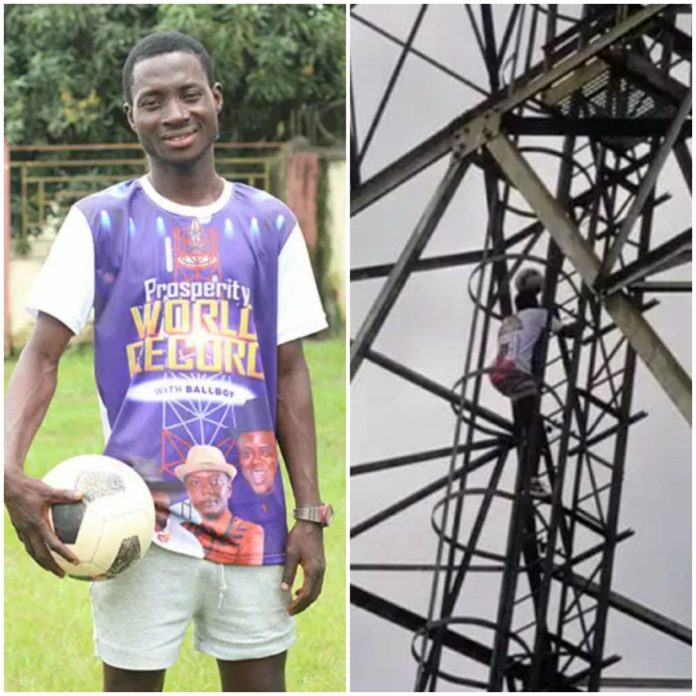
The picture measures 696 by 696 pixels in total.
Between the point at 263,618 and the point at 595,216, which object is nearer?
the point at 263,618

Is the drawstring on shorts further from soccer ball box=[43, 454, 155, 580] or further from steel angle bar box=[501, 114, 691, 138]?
steel angle bar box=[501, 114, 691, 138]

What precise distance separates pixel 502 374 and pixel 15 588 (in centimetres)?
183

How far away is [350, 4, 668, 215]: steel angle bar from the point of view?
547 cm

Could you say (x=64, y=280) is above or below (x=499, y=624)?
above

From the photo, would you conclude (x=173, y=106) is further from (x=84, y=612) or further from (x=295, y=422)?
(x=84, y=612)

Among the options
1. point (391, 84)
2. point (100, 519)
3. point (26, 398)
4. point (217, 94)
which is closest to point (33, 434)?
point (26, 398)

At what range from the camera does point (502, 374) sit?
559 centimetres

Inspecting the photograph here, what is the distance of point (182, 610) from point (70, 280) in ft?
3.00

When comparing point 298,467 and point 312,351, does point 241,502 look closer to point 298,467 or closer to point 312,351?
point 298,467

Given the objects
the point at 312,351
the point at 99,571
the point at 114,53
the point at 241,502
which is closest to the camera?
Result: the point at 99,571

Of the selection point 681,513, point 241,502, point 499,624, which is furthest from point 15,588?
point 681,513

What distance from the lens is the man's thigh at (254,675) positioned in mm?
4207

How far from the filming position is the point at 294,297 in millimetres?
4281

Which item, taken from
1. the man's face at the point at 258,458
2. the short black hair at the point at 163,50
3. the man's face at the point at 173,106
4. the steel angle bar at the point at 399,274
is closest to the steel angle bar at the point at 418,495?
the steel angle bar at the point at 399,274
